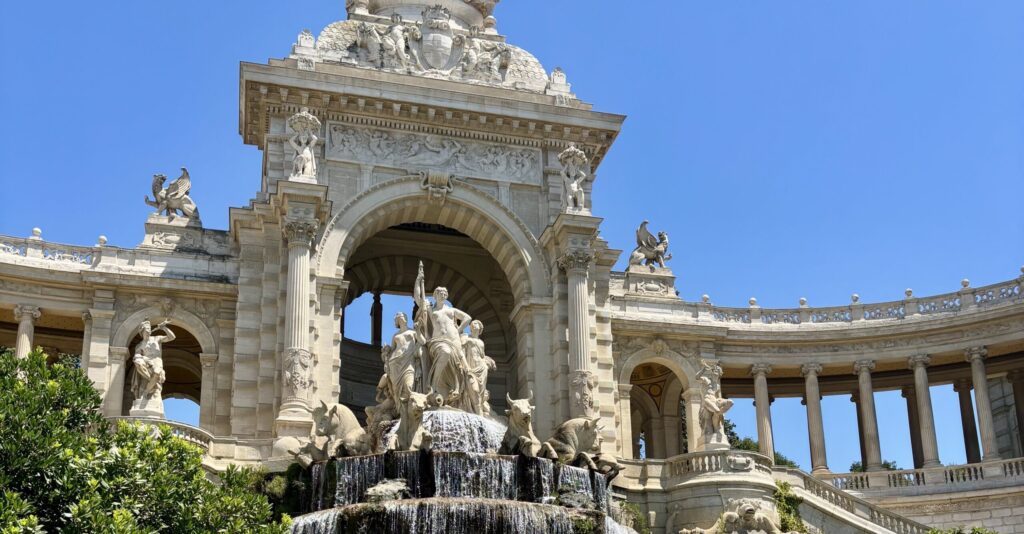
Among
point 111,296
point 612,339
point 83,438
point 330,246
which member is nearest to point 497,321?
point 612,339

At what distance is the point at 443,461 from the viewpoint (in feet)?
105

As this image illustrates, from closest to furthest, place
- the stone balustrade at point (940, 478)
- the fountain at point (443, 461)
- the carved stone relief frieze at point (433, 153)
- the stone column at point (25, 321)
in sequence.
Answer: the fountain at point (443, 461)
the stone column at point (25, 321)
the carved stone relief frieze at point (433, 153)
the stone balustrade at point (940, 478)

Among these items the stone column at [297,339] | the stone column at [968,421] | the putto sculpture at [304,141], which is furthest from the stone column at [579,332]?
the stone column at [968,421]

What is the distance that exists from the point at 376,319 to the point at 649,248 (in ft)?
35.9

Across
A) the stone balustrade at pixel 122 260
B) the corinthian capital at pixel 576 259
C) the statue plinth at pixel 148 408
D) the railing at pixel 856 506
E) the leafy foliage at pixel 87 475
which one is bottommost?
the leafy foliage at pixel 87 475

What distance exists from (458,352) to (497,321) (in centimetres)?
1111

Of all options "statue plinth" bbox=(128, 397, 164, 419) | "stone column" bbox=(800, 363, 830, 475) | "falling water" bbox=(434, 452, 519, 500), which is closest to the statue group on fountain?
"falling water" bbox=(434, 452, 519, 500)

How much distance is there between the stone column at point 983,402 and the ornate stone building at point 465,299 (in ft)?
0.35

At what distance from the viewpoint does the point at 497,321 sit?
159ft

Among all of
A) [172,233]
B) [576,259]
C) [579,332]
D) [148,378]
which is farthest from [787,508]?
[172,233]

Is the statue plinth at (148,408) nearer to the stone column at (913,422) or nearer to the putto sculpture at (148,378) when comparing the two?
the putto sculpture at (148,378)

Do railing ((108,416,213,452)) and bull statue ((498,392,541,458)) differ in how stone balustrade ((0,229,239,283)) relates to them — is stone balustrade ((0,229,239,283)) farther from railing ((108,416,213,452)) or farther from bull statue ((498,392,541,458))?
bull statue ((498,392,541,458))

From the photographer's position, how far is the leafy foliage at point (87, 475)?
70.6ft

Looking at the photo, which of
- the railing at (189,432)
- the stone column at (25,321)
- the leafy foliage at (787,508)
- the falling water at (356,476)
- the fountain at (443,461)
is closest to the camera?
the fountain at (443,461)
